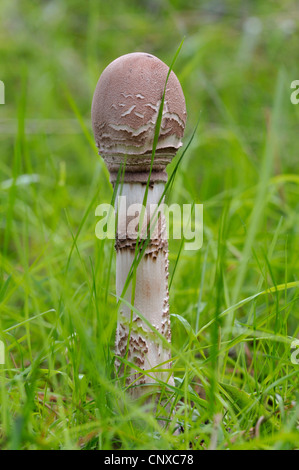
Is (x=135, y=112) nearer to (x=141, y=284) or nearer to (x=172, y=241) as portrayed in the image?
(x=141, y=284)

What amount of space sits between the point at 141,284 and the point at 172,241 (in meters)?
1.06

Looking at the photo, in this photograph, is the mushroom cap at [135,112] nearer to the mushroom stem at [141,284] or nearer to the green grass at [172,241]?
the mushroom stem at [141,284]

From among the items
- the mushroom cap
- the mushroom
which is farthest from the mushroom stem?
the mushroom cap

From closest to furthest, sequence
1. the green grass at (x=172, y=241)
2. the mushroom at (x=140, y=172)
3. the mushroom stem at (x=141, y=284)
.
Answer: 1. the green grass at (x=172, y=241)
2. the mushroom at (x=140, y=172)
3. the mushroom stem at (x=141, y=284)

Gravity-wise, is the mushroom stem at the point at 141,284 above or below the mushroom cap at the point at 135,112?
below

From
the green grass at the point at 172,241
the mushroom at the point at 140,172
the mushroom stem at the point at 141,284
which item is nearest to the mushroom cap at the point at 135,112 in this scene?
the mushroom at the point at 140,172

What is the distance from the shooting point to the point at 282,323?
164cm

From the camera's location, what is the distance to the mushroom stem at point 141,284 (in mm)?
1631

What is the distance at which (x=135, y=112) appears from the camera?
1492 millimetres

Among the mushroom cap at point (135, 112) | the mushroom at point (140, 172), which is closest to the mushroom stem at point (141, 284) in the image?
the mushroom at point (140, 172)

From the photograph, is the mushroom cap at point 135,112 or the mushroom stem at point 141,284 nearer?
the mushroom cap at point 135,112

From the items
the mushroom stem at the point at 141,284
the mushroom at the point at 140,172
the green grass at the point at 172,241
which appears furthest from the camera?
the mushroom stem at the point at 141,284

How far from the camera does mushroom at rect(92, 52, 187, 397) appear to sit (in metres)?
1.51
